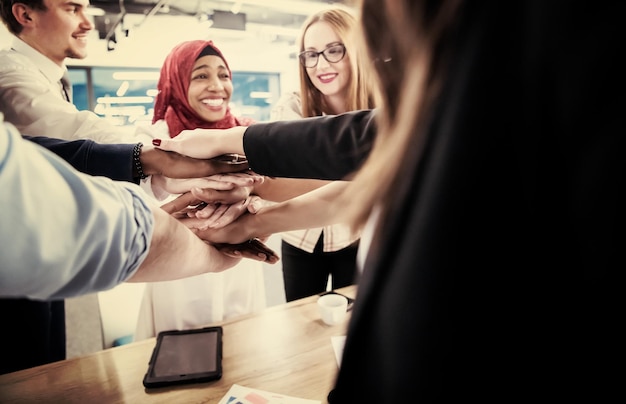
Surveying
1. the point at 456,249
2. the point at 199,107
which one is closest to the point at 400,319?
the point at 456,249

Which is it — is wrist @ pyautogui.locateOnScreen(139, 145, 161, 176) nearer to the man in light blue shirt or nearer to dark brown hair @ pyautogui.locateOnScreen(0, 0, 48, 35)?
the man in light blue shirt

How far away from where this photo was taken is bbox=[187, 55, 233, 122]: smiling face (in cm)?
187

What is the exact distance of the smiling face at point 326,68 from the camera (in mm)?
1941

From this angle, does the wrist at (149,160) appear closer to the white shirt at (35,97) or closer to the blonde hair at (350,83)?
the white shirt at (35,97)

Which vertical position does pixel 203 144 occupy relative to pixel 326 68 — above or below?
below

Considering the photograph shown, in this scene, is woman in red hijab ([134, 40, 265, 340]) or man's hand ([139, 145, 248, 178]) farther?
woman in red hijab ([134, 40, 265, 340])

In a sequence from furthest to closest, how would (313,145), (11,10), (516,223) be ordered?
(11,10)
(313,145)
(516,223)

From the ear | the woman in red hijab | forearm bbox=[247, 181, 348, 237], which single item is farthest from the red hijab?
forearm bbox=[247, 181, 348, 237]

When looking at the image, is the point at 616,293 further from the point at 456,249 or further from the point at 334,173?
the point at 334,173

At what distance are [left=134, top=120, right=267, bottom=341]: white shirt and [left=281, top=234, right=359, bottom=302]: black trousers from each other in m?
0.20

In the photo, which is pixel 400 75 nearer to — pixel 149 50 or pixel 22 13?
pixel 22 13

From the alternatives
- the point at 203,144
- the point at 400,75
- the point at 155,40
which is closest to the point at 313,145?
the point at 203,144

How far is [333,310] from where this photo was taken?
126 centimetres

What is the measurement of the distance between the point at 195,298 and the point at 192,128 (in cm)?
83
